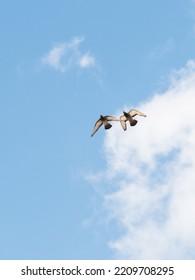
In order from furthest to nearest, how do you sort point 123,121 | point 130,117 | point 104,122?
point 104,122 < point 123,121 < point 130,117

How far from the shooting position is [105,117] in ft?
306

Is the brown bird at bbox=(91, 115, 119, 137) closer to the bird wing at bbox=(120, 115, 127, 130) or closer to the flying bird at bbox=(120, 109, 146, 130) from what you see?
the bird wing at bbox=(120, 115, 127, 130)

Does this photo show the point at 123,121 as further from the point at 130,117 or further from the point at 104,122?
the point at 104,122

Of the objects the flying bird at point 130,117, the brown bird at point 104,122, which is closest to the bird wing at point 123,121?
the flying bird at point 130,117

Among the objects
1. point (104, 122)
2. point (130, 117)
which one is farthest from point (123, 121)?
point (104, 122)

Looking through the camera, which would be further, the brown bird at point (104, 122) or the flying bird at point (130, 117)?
the brown bird at point (104, 122)

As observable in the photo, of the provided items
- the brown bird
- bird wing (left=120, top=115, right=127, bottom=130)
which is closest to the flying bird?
bird wing (left=120, top=115, right=127, bottom=130)

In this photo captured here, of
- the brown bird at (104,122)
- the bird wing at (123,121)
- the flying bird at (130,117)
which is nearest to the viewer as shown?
the bird wing at (123,121)

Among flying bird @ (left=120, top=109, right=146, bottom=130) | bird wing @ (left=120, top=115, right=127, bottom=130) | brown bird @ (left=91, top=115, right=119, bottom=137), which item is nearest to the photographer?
bird wing @ (left=120, top=115, right=127, bottom=130)

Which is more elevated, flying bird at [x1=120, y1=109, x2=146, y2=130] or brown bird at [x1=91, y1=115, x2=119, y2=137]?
brown bird at [x1=91, y1=115, x2=119, y2=137]

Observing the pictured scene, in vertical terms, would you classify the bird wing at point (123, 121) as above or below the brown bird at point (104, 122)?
below

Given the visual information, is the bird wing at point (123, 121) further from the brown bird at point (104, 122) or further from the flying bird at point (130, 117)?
the brown bird at point (104, 122)

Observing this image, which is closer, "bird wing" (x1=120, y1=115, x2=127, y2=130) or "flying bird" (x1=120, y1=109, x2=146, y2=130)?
"bird wing" (x1=120, y1=115, x2=127, y2=130)
